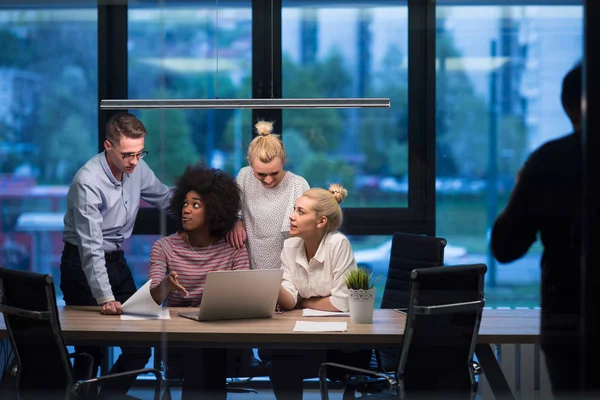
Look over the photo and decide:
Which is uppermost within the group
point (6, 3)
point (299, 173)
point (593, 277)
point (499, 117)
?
point (6, 3)

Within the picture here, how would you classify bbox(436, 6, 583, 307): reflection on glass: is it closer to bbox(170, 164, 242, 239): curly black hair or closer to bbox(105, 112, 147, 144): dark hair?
bbox(170, 164, 242, 239): curly black hair

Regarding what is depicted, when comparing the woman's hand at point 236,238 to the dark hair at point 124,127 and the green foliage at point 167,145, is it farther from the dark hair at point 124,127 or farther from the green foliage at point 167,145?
the dark hair at point 124,127

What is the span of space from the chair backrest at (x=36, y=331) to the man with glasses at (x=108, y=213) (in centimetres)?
42

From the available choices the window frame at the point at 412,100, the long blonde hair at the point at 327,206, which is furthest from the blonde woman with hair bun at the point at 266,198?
the window frame at the point at 412,100

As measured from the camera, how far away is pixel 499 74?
4.11 m

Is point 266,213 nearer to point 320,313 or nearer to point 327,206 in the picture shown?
point 327,206

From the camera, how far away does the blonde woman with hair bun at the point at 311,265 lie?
3.67 metres

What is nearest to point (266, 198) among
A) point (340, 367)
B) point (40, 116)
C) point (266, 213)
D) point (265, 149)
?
point (266, 213)

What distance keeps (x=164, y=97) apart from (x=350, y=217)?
50.4 inches

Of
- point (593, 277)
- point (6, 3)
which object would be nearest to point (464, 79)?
point (593, 277)

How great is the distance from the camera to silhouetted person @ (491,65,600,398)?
12.6 feet

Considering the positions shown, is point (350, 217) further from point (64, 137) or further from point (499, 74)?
point (64, 137)

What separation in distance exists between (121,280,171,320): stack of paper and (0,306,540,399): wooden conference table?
1.9 inches

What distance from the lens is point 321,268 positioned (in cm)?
371
